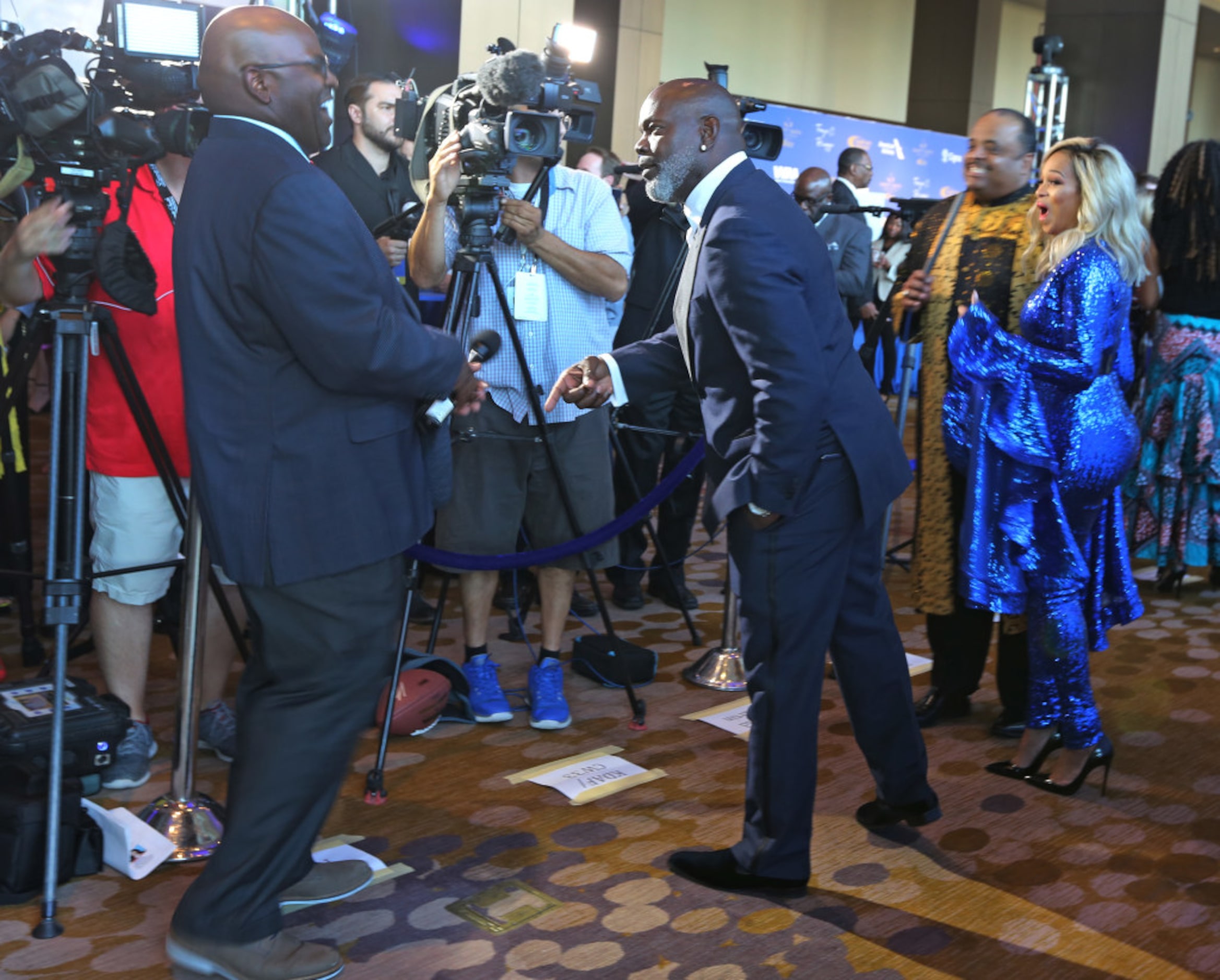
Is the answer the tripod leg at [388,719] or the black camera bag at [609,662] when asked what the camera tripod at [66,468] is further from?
the black camera bag at [609,662]

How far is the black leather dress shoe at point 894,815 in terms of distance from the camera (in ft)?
9.03

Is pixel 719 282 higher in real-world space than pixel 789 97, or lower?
lower

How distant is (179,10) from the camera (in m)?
2.47

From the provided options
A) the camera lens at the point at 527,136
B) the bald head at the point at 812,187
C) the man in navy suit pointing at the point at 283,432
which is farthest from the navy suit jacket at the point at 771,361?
the bald head at the point at 812,187

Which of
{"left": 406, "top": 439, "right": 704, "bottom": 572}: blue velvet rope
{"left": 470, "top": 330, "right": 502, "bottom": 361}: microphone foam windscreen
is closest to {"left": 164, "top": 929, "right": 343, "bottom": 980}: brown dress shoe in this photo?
{"left": 406, "top": 439, "right": 704, "bottom": 572}: blue velvet rope

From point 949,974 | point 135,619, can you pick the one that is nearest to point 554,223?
point 135,619

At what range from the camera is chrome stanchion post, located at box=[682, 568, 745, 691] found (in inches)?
148

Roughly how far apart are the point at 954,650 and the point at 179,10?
2.49 metres

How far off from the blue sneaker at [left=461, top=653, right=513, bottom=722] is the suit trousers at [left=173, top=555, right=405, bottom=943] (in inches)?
51.0

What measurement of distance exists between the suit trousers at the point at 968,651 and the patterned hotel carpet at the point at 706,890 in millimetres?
122

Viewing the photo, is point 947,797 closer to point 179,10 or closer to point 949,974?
point 949,974


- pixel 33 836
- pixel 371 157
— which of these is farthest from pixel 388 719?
pixel 371 157

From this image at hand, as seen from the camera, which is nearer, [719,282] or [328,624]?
[328,624]

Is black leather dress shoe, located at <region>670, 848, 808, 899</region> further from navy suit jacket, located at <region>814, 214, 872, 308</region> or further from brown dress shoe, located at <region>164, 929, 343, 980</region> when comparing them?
navy suit jacket, located at <region>814, 214, 872, 308</region>
